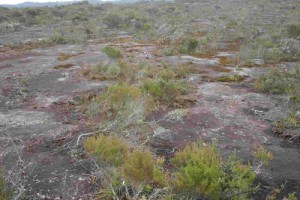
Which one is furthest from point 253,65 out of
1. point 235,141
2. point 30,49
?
point 30,49

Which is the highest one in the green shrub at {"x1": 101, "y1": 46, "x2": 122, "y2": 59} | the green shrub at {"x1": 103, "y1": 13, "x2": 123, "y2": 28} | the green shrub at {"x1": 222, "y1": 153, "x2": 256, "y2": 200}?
the green shrub at {"x1": 222, "y1": 153, "x2": 256, "y2": 200}

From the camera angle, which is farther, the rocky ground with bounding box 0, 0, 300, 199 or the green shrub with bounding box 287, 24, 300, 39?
the green shrub with bounding box 287, 24, 300, 39

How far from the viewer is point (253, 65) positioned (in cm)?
2462

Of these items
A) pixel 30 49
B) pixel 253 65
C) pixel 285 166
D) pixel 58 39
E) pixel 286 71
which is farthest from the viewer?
pixel 58 39

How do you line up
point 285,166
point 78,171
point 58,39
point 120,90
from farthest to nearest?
point 58,39, point 120,90, point 285,166, point 78,171

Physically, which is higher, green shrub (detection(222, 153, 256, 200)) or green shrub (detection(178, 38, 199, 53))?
green shrub (detection(222, 153, 256, 200))

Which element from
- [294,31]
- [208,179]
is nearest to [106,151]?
[208,179]

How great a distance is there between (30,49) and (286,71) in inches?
873

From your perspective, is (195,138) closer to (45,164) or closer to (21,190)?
(45,164)

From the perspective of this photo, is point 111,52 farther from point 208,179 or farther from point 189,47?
point 208,179

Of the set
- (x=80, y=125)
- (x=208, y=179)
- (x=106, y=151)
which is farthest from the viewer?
(x=80, y=125)

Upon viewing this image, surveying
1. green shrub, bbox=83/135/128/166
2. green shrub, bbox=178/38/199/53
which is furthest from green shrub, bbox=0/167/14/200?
green shrub, bbox=178/38/199/53

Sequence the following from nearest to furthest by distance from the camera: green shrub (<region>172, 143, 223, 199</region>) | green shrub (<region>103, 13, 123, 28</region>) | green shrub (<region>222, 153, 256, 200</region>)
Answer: green shrub (<region>172, 143, 223, 199</region>)
green shrub (<region>222, 153, 256, 200</region>)
green shrub (<region>103, 13, 123, 28</region>)

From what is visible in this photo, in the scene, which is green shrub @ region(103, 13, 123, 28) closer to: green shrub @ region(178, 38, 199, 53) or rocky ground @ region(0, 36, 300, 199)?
green shrub @ region(178, 38, 199, 53)
